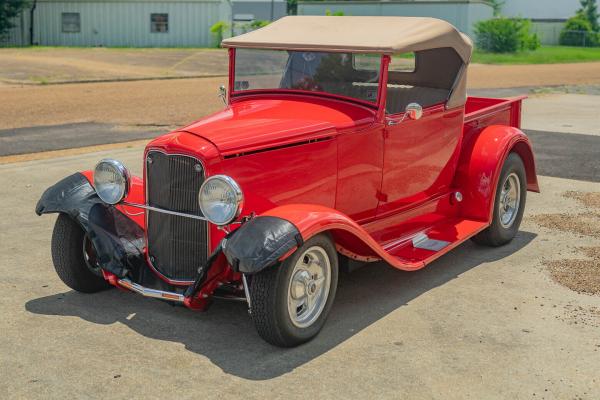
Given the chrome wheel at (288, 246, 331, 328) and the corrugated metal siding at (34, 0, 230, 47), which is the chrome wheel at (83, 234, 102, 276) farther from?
the corrugated metal siding at (34, 0, 230, 47)

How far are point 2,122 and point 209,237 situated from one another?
35.7 feet

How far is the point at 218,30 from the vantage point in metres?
38.1

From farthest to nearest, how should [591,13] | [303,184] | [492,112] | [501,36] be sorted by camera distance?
[591,13], [501,36], [492,112], [303,184]

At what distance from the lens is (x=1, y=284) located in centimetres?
576

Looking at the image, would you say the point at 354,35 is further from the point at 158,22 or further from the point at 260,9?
the point at 260,9

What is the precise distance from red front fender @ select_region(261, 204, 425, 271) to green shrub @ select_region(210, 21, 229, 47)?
111ft

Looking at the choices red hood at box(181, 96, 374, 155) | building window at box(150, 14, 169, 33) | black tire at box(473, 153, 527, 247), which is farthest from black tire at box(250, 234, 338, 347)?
building window at box(150, 14, 169, 33)

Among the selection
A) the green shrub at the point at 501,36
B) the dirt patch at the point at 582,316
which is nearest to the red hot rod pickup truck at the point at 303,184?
the dirt patch at the point at 582,316

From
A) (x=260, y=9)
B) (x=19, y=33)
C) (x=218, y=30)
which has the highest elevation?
(x=260, y=9)

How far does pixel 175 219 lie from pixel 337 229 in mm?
1036

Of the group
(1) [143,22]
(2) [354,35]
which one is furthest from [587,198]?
(1) [143,22]

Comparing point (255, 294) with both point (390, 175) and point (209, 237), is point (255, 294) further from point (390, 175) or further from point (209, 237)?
point (390, 175)

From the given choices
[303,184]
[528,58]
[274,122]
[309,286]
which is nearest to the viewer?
[309,286]

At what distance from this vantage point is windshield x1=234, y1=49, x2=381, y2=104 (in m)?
5.75
